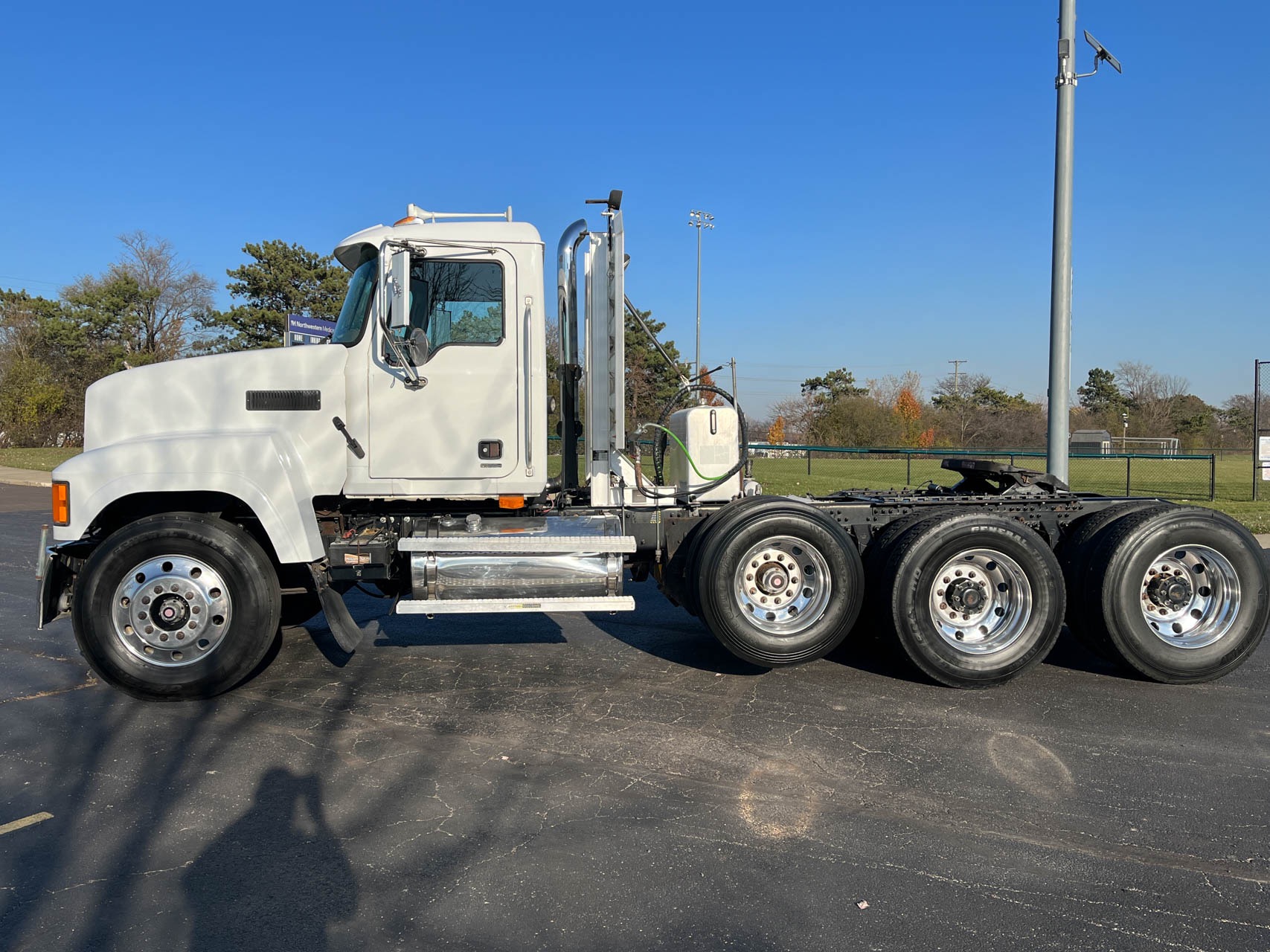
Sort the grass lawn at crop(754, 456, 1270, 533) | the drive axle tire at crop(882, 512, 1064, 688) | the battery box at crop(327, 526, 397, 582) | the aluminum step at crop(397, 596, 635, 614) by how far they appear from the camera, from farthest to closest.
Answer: the grass lawn at crop(754, 456, 1270, 533), the battery box at crop(327, 526, 397, 582), the drive axle tire at crop(882, 512, 1064, 688), the aluminum step at crop(397, 596, 635, 614)

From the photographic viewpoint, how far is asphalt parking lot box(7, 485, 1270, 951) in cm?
310

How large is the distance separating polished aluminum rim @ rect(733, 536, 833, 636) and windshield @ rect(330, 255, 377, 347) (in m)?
2.97

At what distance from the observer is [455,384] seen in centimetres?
596

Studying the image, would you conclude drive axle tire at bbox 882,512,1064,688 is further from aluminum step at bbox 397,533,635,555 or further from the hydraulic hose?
aluminum step at bbox 397,533,635,555

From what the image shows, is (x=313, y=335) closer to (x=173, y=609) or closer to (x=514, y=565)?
(x=173, y=609)

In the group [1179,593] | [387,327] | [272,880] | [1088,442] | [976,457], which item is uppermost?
[387,327]

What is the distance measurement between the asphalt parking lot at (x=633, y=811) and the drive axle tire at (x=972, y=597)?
0.24 metres

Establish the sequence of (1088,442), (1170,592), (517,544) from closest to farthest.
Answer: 1. (517,544)
2. (1170,592)
3. (1088,442)

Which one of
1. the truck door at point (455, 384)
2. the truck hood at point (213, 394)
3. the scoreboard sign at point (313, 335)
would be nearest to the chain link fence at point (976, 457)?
the scoreboard sign at point (313, 335)

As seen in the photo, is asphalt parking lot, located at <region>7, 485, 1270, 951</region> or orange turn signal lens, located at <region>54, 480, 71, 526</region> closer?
asphalt parking lot, located at <region>7, 485, 1270, 951</region>

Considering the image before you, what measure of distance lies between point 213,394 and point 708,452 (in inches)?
133

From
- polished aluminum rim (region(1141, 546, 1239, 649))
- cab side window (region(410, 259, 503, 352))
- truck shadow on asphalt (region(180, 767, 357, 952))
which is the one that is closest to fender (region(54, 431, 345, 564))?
cab side window (region(410, 259, 503, 352))

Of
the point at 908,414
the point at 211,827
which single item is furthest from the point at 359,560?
the point at 908,414

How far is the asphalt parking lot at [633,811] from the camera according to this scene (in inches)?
122
